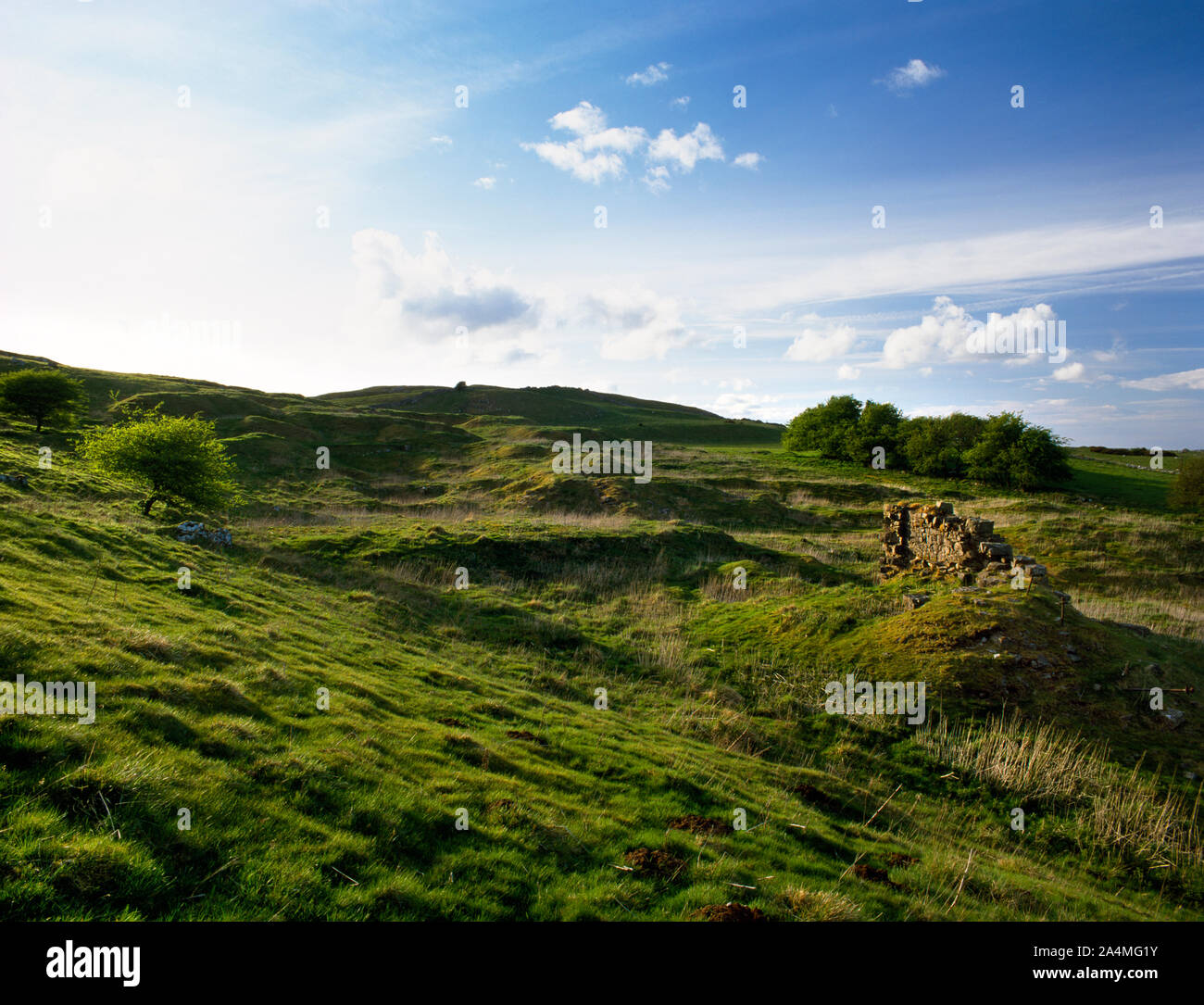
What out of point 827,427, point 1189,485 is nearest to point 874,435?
point 827,427

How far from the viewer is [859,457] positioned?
6544cm

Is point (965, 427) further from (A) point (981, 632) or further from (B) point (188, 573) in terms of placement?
(B) point (188, 573)

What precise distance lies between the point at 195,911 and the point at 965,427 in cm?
6768

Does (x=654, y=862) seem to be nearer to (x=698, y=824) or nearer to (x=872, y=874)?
(x=698, y=824)

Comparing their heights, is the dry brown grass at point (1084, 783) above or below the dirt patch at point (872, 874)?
below

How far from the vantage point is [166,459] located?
2488 cm

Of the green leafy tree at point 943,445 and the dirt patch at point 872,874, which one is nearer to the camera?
the dirt patch at point 872,874

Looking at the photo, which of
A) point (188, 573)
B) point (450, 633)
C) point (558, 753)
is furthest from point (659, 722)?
point (188, 573)

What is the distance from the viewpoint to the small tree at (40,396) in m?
44.6

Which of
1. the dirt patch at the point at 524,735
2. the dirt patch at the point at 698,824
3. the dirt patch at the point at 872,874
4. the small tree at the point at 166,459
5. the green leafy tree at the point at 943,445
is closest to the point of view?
the dirt patch at the point at 872,874

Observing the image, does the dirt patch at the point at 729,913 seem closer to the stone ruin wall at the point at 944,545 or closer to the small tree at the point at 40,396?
the stone ruin wall at the point at 944,545

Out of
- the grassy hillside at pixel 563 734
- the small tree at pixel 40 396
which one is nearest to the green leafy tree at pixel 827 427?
the grassy hillside at pixel 563 734

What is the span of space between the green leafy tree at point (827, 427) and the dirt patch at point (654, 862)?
6698cm
